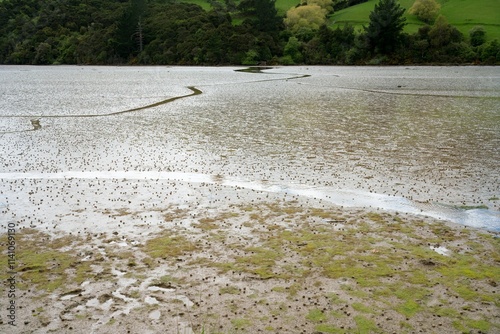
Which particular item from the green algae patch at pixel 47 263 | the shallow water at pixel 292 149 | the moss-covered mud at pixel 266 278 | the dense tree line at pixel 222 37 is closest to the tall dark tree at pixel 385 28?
the dense tree line at pixel 222 37

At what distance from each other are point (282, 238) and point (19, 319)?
146 inches

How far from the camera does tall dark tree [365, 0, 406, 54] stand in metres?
91.6

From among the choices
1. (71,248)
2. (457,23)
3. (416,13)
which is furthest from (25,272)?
(416,13)

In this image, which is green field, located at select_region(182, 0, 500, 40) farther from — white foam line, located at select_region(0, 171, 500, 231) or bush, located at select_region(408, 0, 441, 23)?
white foam line, located at select_region(0, 171, 500, 231)

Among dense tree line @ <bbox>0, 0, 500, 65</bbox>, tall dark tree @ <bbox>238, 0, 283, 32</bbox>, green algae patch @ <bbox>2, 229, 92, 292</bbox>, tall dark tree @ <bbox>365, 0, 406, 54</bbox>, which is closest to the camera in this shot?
green algae patch @ <bbox>2, 229, 92, 292</bbox>

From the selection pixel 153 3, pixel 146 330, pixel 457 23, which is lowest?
pixel 146 330

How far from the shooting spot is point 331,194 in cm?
909

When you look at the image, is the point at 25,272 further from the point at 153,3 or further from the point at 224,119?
the point at 153,3

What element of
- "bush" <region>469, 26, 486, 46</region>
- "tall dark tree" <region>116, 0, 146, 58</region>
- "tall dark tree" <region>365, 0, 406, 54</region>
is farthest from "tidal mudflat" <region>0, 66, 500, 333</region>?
"tall dark tree" <region>116, 0, 146, 58</region>

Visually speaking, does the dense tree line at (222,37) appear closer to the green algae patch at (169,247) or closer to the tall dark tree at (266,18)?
the tall dark tree at (266,18)

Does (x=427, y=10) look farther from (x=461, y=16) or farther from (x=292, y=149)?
(x=292, y=149)

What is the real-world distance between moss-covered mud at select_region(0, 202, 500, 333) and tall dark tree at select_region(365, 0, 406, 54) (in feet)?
304

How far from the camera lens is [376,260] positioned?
6.16 metres

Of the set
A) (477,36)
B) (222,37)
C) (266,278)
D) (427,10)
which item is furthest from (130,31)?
(266,278)
